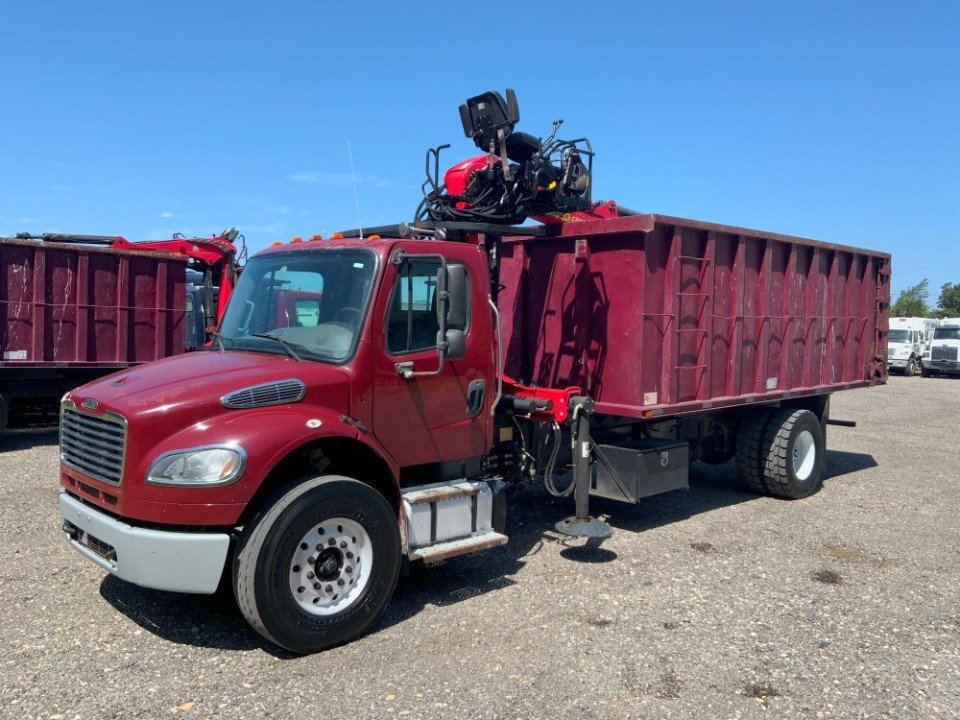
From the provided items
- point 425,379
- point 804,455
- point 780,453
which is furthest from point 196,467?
point 804,455

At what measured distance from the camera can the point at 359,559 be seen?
481cm

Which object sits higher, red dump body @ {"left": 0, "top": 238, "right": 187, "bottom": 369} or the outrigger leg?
A: red dump body @ {"left": 0, "top": 238, "right": 187, "bottom": 369}

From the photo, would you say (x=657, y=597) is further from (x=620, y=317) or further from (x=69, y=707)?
(x=69, y=707)

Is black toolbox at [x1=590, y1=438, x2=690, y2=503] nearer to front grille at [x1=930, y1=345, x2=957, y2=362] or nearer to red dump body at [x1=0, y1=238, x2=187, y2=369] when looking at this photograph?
red dump body at [x1=0, y1=238, x2=187, y2=369]

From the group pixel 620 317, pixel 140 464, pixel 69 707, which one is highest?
pixel 620 317

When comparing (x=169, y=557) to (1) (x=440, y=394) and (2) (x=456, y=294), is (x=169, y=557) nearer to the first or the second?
(1) (x=440, y=394)

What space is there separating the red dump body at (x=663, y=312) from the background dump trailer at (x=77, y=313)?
23.2 feet

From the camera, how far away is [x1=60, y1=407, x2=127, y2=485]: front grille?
14.5 feet

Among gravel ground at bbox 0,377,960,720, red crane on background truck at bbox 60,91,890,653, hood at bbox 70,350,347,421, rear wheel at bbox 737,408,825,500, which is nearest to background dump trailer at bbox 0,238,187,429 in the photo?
gravel ground at bbox 0,377,960,720

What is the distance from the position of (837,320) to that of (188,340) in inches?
397

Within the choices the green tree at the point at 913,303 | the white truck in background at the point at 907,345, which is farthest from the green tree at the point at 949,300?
the white truck in background at the point at 907,345

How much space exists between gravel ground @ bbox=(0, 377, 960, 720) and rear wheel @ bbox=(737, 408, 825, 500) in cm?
109

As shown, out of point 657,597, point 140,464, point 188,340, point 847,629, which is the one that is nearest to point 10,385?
point 188,340

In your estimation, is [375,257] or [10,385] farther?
[10,385]
